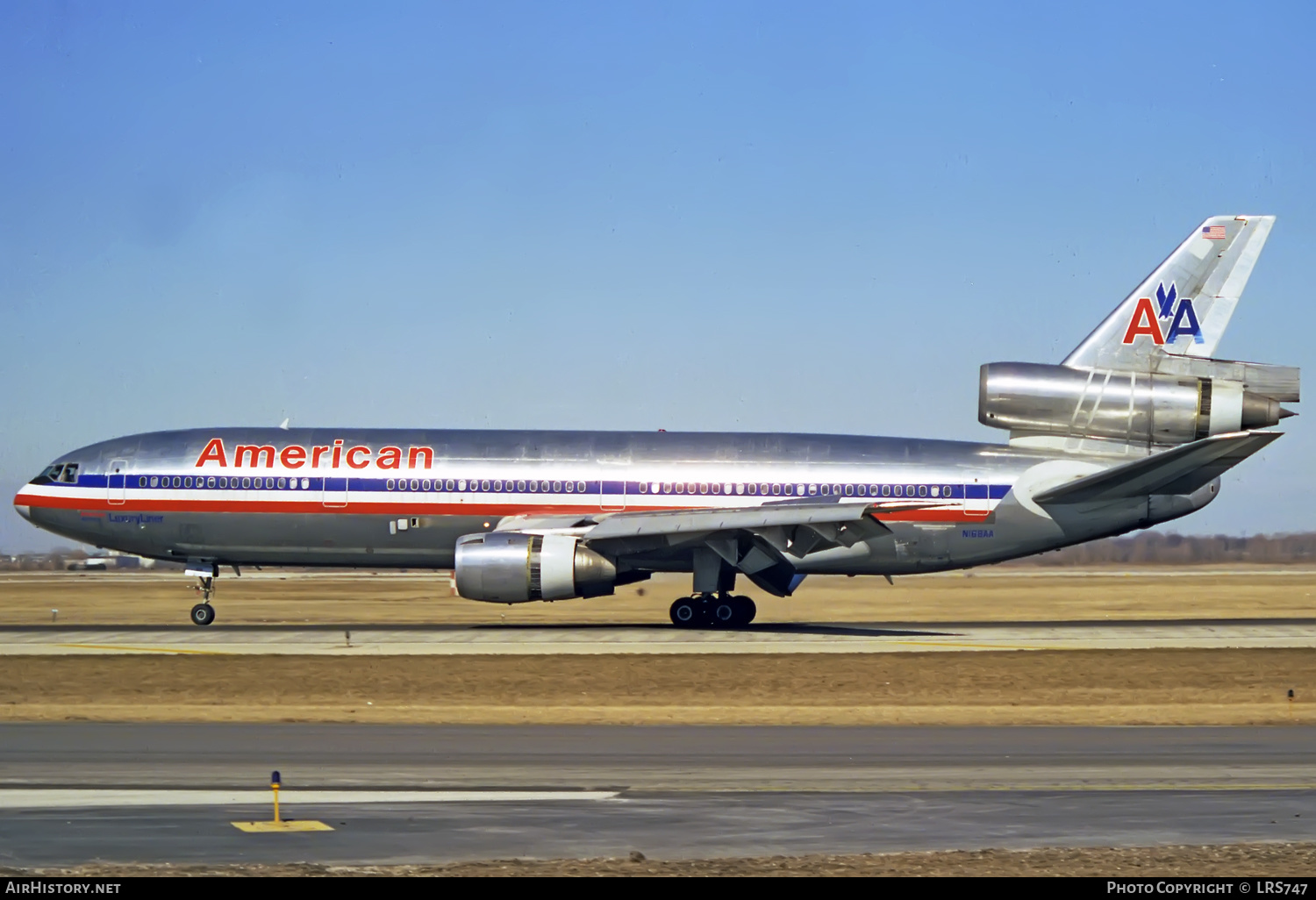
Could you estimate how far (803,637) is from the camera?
3450 centimetres

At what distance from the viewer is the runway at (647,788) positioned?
→ 41.4 feet

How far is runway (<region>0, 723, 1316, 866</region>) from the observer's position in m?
12.6

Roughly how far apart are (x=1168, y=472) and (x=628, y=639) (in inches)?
548

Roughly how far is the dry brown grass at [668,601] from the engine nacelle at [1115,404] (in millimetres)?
8177

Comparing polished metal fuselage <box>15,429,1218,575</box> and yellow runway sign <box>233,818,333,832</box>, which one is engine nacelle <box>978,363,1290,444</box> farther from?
yellow runway sign <box>233,818,333,832</box>

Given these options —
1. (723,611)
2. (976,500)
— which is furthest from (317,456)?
(976,500)

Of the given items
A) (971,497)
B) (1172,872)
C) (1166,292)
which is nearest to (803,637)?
(971,497)

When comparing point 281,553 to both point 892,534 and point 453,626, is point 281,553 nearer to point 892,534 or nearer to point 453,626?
point 453,626

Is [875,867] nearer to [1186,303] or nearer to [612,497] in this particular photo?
[612,497]

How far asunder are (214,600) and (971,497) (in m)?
31.5

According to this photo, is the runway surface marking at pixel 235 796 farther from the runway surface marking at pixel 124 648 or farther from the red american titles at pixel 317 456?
the red american titles at pixel 317 456

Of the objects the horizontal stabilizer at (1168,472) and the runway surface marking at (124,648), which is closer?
the runway surface marking at (124,648)

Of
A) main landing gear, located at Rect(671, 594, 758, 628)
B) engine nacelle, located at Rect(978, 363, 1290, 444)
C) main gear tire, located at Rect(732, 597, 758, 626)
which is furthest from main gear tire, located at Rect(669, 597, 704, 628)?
engine nacelle, located at Rect(978, 363, 1290, 444)

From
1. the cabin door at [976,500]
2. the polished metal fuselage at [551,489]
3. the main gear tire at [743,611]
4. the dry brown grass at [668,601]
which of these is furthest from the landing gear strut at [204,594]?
the cabin door at [976,500]
